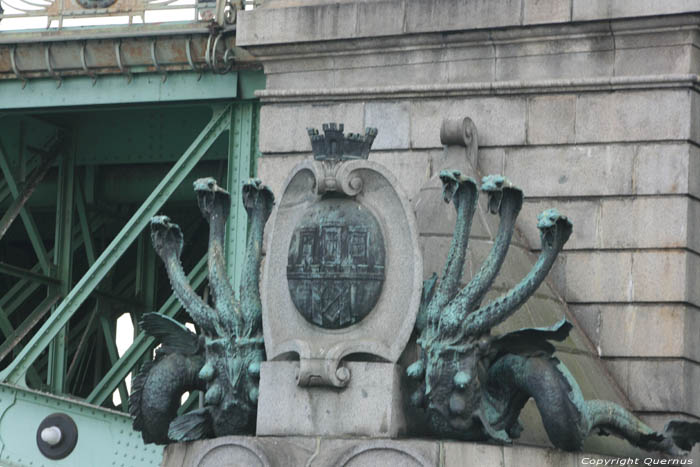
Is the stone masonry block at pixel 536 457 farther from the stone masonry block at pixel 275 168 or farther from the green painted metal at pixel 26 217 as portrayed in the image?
the green painted metal at pixel 26 217

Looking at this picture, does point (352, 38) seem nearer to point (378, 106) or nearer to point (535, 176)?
point (378, 106)

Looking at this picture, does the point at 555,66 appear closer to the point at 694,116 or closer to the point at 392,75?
the point at 694,116

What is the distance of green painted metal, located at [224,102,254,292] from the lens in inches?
981

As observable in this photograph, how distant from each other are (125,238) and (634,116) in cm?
780

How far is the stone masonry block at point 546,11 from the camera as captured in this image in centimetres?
2164

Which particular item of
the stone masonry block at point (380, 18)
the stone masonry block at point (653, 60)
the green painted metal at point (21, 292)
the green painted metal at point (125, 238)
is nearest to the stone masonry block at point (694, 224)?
the stone masonry block at point (653, 60)

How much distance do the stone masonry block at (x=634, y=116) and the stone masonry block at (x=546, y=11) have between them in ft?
3.08

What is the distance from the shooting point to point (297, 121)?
23.0 metres

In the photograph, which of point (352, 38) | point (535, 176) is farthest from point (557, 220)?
point (352, 38)

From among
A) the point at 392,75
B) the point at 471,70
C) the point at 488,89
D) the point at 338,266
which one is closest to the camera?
the point at 338,266

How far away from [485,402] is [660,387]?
3576 millimetres

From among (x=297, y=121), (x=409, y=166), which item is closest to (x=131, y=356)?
(x=297, y=121)

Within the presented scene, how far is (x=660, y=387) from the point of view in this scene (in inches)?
819

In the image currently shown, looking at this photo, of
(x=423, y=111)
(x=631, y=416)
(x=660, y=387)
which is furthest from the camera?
(x=423, y=111)
